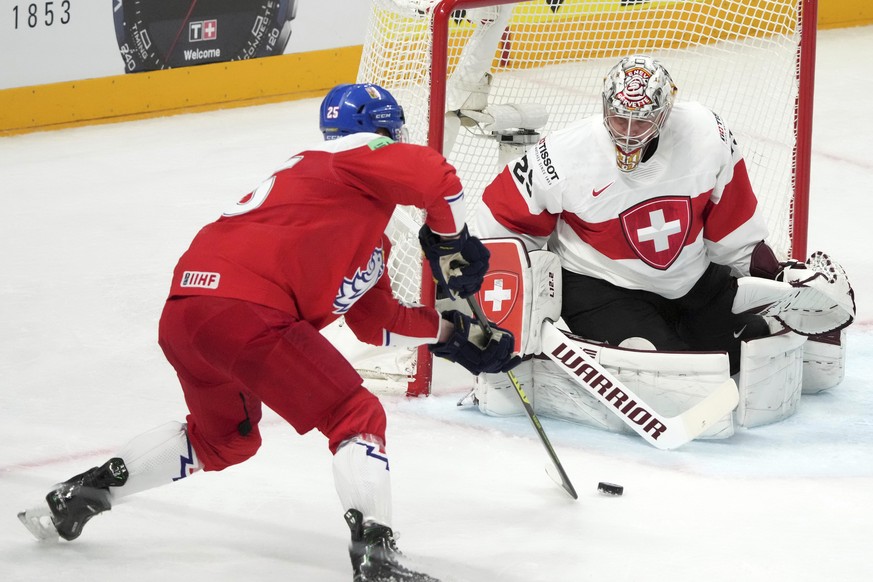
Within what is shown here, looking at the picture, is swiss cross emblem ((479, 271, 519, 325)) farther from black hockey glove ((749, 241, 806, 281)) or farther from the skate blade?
the skate blade

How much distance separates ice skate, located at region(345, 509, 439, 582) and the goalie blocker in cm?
109

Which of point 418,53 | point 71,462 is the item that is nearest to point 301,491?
point 71,462

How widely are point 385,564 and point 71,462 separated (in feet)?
4.10

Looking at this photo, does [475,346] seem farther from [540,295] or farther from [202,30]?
[202,30]

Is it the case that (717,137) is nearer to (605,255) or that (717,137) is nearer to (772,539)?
(605,255)

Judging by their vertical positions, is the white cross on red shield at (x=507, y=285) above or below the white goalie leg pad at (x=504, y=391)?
above

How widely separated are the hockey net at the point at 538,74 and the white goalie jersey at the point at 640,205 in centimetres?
32

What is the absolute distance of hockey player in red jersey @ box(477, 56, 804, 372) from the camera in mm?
3354

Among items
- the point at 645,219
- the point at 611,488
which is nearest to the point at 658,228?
the point at 645,219

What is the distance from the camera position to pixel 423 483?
10.3 ft

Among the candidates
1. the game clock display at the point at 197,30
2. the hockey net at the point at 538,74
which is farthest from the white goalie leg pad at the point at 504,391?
the game clock display at the point at 197,30

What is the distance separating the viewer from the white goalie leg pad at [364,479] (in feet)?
7.74

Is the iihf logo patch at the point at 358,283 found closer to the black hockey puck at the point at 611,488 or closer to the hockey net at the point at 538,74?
the black hockey puck at the point at 611,488

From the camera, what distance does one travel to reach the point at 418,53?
13.2 ft
